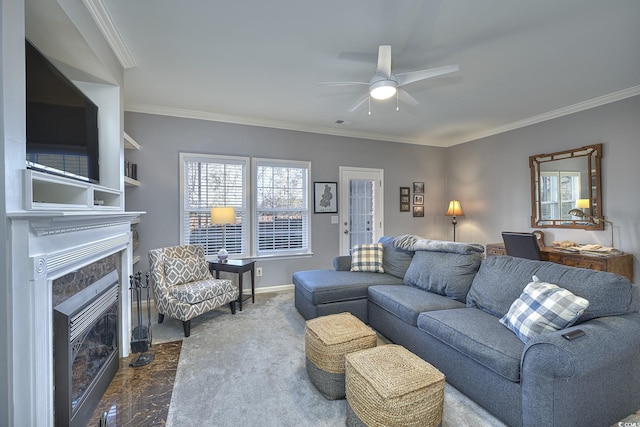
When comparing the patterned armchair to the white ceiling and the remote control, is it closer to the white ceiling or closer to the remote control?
the white ceiling

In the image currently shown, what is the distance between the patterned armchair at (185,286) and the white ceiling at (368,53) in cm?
193

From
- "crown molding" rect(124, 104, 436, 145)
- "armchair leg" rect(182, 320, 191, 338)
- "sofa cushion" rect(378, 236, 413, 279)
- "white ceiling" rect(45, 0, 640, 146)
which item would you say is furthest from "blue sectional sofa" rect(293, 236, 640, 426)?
"crown molding" rect(124, 104, 436, 145)

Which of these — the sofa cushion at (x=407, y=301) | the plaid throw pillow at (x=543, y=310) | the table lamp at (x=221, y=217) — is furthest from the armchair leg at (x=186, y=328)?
the plaid throw pillow at (x=543, y=310)

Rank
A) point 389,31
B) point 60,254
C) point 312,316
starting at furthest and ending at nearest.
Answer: point 312,316 → point 389,31 → point 60,254

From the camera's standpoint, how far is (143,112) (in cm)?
374

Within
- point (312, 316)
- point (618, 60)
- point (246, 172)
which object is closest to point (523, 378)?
point (312, 316)

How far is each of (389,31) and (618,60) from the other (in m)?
2.30

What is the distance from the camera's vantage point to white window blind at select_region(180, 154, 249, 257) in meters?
3.98

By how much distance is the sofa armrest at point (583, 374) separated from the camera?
54.2 inches

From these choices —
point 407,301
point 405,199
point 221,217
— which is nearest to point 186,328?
point 221,217

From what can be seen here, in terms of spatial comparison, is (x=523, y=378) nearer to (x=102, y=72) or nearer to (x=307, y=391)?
(x=307, y=391)

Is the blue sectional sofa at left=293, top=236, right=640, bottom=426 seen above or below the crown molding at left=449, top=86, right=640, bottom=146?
below

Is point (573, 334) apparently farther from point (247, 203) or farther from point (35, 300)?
point (247, 203)

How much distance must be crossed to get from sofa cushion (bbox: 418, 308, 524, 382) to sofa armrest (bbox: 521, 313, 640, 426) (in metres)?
0.10
